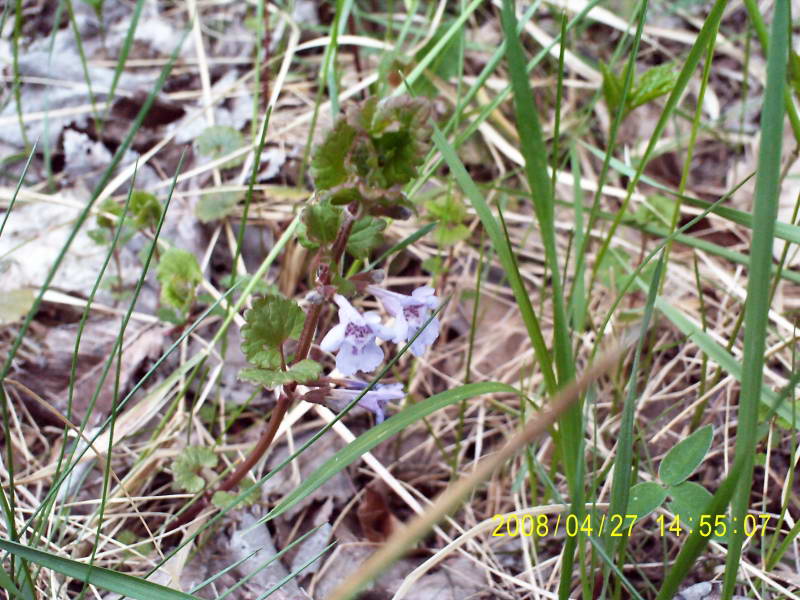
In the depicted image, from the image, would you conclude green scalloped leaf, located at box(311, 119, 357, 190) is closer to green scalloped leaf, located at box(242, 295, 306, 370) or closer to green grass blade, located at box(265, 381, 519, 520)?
green scalloped leaf, located at box(242, 295, 306, 370)

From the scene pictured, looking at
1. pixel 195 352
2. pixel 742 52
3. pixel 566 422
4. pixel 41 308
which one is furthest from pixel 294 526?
pixel 742 52

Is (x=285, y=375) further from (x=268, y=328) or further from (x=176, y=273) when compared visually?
(x=176, y=273)

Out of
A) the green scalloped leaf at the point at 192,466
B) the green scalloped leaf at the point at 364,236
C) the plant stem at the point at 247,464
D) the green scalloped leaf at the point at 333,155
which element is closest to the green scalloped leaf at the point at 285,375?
the plant stem at the point at 247,464

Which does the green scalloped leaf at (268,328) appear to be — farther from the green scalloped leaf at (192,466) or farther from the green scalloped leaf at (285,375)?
the green scalloped leaf at (192,466)

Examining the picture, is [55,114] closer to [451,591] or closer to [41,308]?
[41,308]

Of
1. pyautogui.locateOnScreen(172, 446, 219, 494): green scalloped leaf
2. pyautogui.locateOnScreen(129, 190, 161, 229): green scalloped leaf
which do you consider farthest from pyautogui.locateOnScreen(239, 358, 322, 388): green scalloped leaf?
pyautogui.locateOnScreen(129, 190, 161, 229): green scalloped leaf
